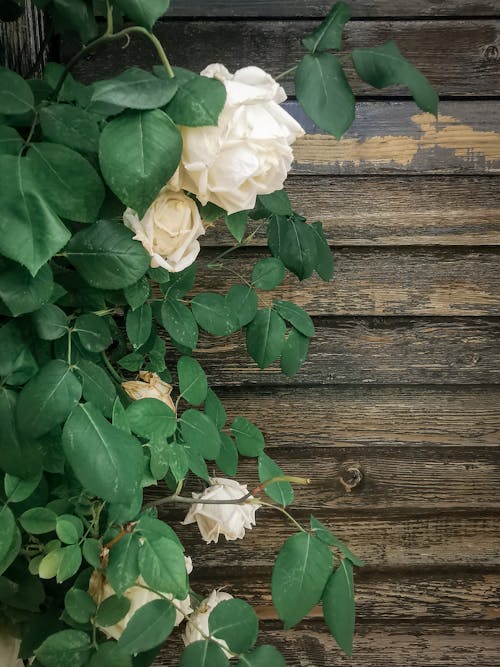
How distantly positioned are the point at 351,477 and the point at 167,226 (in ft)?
2.79

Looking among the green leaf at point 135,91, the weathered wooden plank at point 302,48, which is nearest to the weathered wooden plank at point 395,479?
the weathered wooden plank at point 302,48

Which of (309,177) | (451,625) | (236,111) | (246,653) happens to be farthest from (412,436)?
(236,111)

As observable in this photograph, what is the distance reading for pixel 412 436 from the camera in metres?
1.34

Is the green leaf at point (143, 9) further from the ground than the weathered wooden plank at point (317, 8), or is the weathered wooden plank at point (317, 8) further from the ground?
the green leaf at point (143, 9)

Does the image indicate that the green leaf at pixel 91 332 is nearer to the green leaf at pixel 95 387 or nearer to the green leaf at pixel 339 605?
the green leaf at pixel 95 387

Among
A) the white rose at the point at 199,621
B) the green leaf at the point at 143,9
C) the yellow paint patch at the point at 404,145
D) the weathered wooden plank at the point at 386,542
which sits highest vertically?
the green leaf at the point at 143,9

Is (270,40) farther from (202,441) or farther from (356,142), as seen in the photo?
(202,441)

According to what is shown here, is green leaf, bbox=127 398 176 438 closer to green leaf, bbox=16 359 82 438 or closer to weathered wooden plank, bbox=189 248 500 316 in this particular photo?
green leaf, bbox=16 359 82 438

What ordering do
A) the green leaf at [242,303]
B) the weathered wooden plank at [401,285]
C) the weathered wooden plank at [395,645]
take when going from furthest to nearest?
the weathered wooden plank at [395,645] < the weathered wooden plank at [401,285] < the green leaf at [242,303]

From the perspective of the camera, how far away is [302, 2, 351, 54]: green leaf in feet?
2.19

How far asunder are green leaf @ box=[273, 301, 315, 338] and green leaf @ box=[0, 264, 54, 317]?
0.43 metres

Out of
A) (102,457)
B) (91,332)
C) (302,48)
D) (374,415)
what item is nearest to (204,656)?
(102,457)

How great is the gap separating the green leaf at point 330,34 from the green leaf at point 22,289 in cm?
35

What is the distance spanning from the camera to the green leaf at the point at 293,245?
0.96 metres
